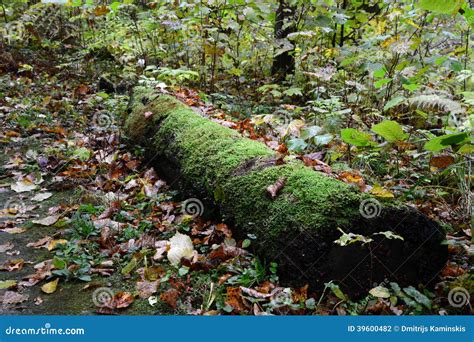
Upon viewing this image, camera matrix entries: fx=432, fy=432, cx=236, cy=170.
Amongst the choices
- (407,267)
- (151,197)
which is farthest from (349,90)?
(407,267)

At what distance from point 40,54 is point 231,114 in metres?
6.19

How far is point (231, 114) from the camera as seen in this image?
6984 millimetres

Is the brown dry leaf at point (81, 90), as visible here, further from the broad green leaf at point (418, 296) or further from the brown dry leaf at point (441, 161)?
the broad green leaf at point (418, 296)

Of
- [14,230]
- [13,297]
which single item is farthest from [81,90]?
[13,297]

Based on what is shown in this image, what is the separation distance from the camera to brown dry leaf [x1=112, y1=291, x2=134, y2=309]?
2.90 metres

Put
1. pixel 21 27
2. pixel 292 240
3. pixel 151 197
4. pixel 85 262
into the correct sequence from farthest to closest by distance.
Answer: pixel 21 27, pixel 151 197, pixel 85 262, pixel 292 240

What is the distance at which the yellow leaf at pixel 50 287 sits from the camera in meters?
3.04

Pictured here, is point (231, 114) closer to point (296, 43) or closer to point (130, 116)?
point (130, 116)

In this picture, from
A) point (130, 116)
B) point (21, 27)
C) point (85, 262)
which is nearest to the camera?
point (85, 262)

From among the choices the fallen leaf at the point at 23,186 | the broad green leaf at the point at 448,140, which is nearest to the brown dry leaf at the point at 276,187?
the broad green leaf at the point at 448,140

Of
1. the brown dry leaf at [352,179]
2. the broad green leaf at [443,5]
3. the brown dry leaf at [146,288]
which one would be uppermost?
the broad green leaf at [443,5]

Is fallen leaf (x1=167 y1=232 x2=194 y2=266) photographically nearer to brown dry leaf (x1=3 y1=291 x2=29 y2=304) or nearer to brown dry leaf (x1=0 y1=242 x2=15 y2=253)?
brown dry leaf (x1=3 y1=291 x2=29 y2=304)

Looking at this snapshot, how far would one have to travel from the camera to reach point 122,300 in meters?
2.95

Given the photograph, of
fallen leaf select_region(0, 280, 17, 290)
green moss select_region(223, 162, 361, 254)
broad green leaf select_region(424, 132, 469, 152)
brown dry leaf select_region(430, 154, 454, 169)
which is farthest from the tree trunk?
fallen leaf select_region(0, 280, 17, 290)
